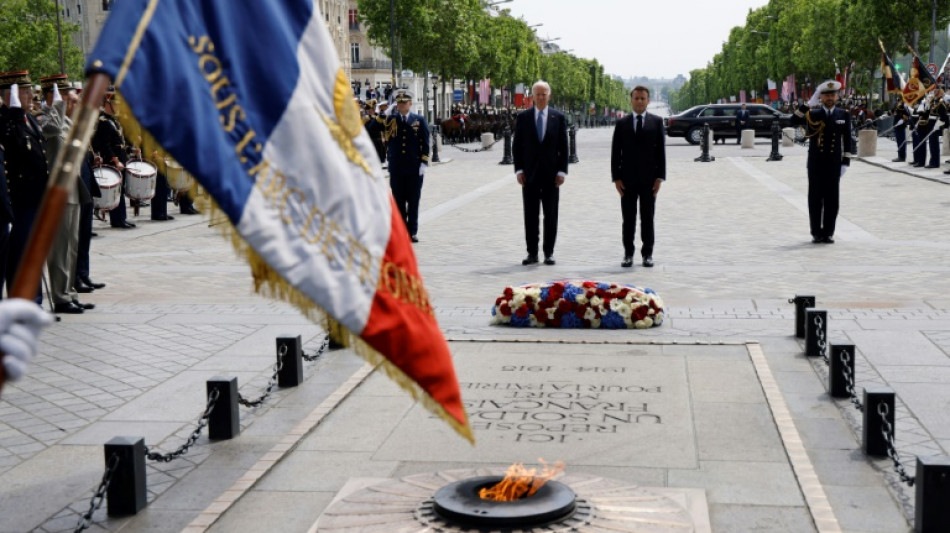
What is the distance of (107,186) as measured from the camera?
16.9m

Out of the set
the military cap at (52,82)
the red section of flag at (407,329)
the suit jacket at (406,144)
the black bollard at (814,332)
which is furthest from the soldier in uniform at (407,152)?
the red section of flag at (407,329)

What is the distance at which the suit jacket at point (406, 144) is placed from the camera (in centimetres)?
1584

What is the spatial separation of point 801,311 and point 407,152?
7596 millimetres

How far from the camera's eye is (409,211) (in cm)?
1600

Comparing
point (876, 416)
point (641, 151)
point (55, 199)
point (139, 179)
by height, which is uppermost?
point (55, 199)

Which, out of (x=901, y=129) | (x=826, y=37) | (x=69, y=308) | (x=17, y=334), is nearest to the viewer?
(x=17, y=334)

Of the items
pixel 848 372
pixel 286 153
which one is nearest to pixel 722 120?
pixel 848 372

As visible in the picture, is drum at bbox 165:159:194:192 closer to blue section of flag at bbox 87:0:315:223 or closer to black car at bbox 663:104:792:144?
blue section of flag at bbox 87:0:315:223

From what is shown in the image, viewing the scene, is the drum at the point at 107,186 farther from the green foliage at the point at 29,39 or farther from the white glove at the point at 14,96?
the green foliage at the point at 29,39

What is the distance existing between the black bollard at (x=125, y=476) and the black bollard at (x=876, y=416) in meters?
3.42

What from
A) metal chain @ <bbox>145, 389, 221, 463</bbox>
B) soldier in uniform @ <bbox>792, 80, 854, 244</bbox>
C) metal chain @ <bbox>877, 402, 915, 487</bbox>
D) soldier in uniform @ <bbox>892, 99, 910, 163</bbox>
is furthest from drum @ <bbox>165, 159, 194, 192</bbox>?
soldier in uniform @ <bbox>892, 99, 910, 163</bbox>

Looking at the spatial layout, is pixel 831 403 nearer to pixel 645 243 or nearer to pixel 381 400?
pixel 381 400

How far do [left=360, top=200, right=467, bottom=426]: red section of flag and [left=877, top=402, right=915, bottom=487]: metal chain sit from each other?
3.01 meters

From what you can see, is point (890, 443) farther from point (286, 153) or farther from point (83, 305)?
point (83, 305)
